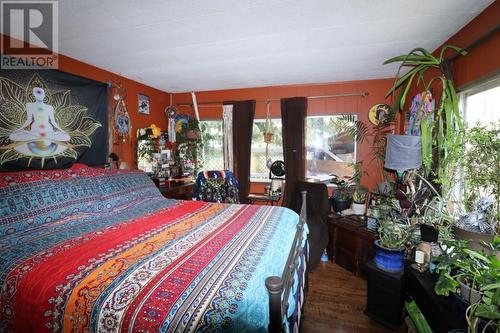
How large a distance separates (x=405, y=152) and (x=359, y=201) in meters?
1.52

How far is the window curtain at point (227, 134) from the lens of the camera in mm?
4305

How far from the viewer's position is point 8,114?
218cm

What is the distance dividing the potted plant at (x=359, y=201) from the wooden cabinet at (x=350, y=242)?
173mm

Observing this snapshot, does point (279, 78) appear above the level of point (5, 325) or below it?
above

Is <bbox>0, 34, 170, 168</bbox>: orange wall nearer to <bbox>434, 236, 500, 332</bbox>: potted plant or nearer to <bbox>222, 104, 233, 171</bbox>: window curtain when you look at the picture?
<bbox>222, 104, 233, 171</bbox>: window curtain

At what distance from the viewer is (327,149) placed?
4.05 metres

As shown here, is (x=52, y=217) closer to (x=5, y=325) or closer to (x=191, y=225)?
(x=5, y=325)

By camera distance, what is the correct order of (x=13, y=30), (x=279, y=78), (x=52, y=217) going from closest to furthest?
(x=52, y=217)
(x=13, y=30)
(x=279, y=78)

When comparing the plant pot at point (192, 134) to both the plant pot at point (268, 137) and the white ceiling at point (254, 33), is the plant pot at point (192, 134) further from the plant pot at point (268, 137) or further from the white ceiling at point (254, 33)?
the plant pot at point (268, 137)

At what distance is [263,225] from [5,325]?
61.7 inches

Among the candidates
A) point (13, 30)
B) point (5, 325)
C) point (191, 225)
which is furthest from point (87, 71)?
point (5, 325)

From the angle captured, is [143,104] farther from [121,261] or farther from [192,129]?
[121,261]

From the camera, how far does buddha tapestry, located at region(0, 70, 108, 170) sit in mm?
2203

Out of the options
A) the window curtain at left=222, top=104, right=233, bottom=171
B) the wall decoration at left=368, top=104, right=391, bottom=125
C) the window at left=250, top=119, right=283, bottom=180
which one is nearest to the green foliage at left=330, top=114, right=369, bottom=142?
the wall decoration at left=368, top=104, right=391, bottom=125
